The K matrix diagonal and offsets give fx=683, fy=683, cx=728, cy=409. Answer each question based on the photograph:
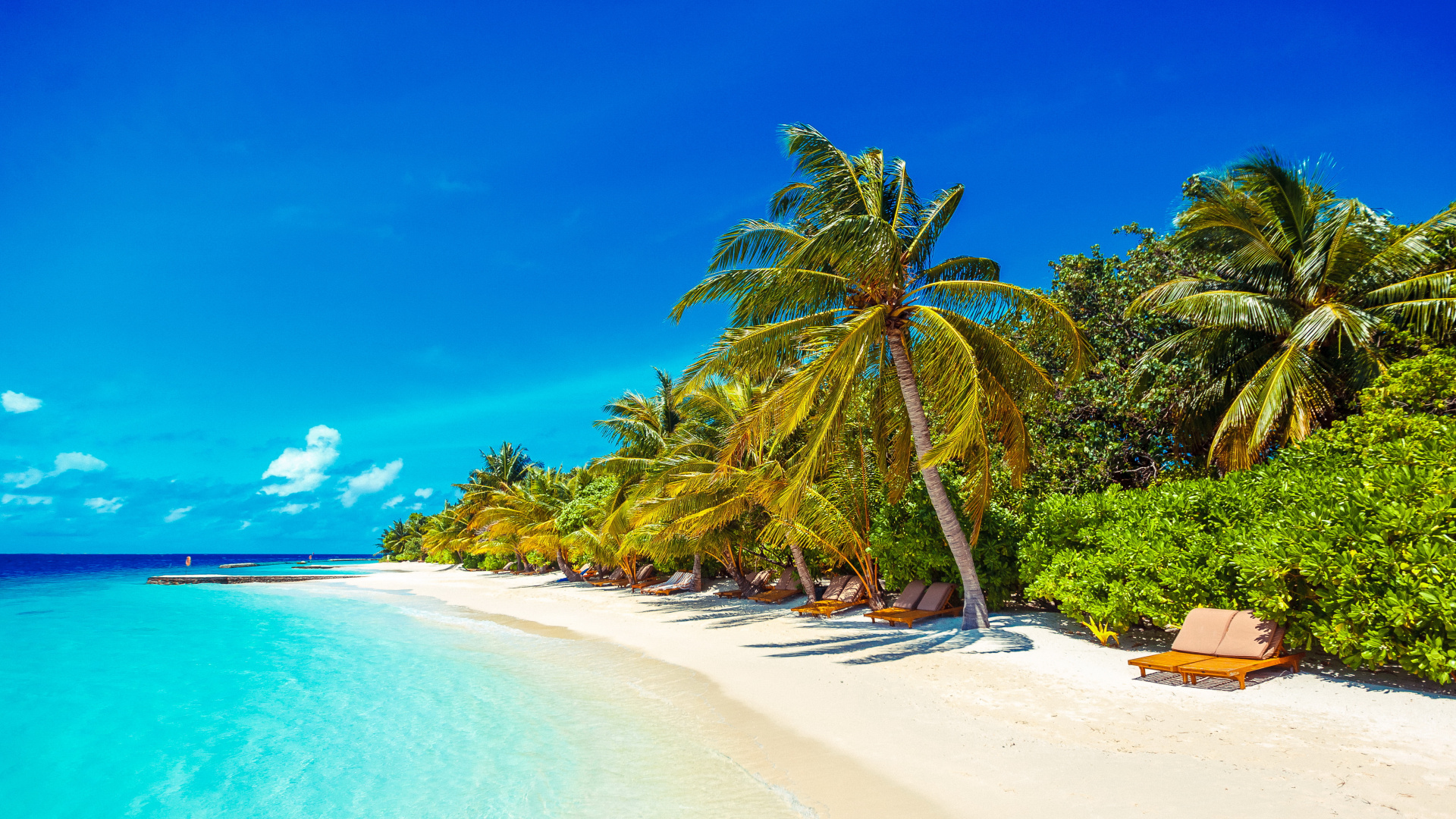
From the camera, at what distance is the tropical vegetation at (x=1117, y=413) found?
682cm

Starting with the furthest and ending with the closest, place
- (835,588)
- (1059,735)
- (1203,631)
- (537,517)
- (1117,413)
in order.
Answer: (537,517), (835,588), (1117,413), (1203,631), (1059,735)

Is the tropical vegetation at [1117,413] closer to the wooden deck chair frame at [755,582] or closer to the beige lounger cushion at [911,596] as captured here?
the beige lounger cushion at [911,596]

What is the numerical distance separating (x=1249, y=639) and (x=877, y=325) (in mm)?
5970

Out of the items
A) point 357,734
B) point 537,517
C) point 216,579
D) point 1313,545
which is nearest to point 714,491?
point 357,734

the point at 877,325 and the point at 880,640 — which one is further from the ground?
the point at 877,325

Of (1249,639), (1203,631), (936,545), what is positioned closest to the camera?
(1249,639)

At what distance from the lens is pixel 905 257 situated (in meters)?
11.5

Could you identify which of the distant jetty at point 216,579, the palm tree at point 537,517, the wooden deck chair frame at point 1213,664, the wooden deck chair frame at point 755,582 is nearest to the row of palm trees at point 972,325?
the wooden deck chair frame at point 1213,664

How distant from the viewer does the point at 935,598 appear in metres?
12.6

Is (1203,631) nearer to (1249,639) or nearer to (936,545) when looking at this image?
(1249,639)

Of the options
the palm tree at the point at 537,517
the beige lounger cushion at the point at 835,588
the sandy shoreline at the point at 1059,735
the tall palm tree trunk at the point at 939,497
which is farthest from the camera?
the palm tree at the point at 537,517

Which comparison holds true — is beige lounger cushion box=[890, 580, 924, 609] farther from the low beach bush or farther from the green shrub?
the low beach bush

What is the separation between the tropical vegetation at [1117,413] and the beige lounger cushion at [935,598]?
40 cm

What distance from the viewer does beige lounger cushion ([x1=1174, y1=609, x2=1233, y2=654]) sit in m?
7.48
